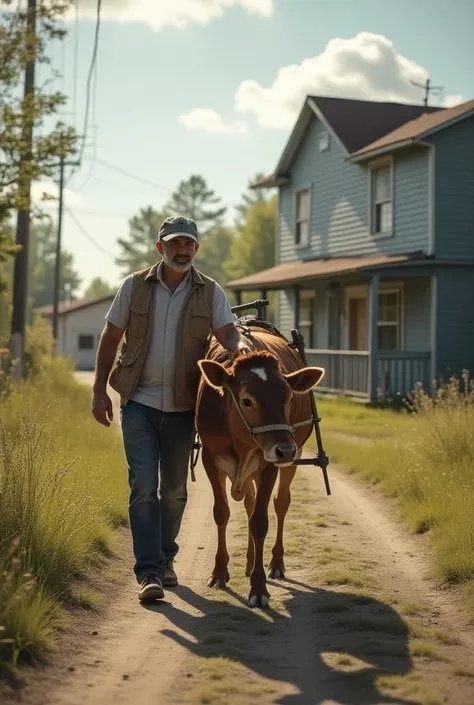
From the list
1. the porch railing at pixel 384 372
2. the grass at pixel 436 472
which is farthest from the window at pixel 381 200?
the grass at pixel 436 472

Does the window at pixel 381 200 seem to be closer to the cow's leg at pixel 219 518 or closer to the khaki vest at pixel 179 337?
the khaki vest at pixel 179 337

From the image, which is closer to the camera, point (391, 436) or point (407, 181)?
point (391, 436)

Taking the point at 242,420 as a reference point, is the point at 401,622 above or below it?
below

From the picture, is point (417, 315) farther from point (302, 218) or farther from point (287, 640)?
point (287, 640)

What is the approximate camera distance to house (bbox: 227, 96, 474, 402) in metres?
23.7

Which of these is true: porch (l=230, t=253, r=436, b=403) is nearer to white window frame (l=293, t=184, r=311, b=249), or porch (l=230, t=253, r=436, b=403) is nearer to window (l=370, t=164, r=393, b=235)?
white window frame (l=293, t=184, r=311, b=249)

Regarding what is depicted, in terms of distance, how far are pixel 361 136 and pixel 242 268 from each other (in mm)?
46508

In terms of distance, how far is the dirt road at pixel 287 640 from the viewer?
5.23 meters

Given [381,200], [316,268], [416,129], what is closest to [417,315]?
[381,200]

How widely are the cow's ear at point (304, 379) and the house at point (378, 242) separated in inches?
635

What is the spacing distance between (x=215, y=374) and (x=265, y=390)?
40cm

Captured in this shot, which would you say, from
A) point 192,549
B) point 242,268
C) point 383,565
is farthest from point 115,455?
point 242,268

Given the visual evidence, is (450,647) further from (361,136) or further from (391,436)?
(361,136)

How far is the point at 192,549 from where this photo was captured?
9.01 m
